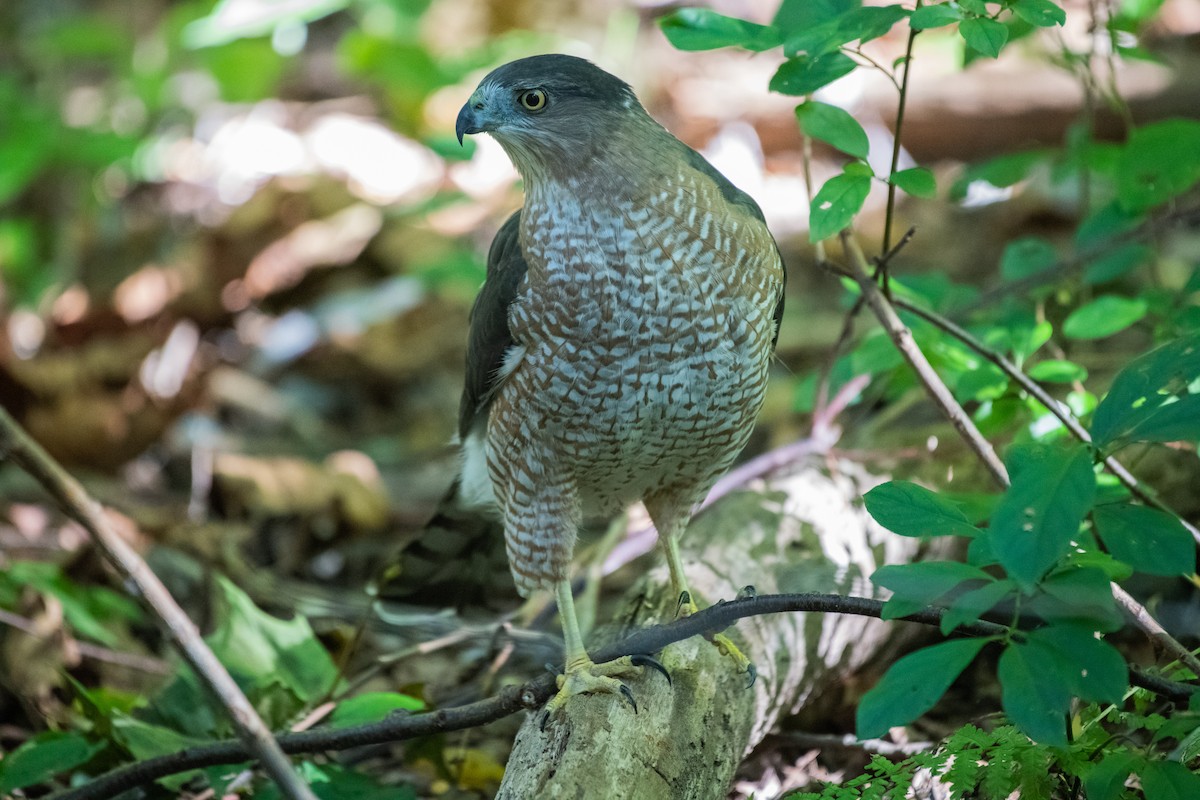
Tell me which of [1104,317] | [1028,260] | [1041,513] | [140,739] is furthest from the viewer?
[1028,260]

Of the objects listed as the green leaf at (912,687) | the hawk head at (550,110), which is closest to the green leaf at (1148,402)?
the green leaf at (912,687)

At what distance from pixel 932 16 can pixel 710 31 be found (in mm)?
639

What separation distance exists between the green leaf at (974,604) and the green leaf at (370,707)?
1.62m

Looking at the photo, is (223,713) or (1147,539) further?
(223,713)

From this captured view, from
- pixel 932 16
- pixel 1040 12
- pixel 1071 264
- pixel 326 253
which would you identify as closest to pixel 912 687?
pixel 932 16

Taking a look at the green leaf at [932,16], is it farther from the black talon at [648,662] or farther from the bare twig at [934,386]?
the black talon at [648,662]

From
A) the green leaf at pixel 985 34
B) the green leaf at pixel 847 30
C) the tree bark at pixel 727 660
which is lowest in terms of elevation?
the tree bark at pixel 727 660

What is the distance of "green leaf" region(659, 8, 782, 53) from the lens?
2.74m

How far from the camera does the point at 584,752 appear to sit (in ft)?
8.00

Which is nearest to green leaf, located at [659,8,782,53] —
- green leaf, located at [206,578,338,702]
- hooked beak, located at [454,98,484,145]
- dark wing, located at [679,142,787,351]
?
dark wing, located at [679,142,787,351]

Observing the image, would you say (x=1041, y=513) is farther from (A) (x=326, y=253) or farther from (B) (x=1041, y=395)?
(A) (x=326, y=253)

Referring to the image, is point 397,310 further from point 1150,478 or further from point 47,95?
point 1150,478

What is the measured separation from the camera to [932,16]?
2.33 meters

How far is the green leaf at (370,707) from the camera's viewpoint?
292cm
